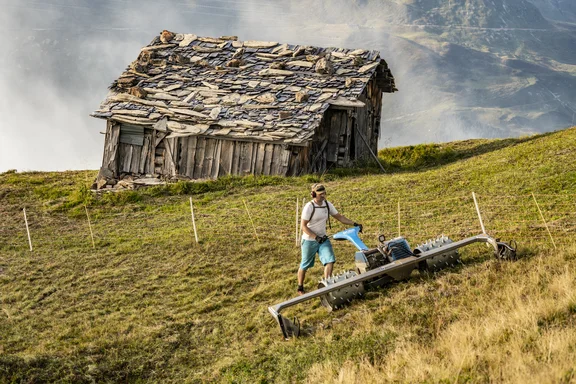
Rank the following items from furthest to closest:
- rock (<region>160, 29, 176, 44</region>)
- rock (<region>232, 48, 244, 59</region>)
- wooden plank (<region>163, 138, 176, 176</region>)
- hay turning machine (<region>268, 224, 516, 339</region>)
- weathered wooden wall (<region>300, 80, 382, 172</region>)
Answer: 1. rock (<region>160, 29, 176, 44</region>)
2. rock (<region>232, 48, 244, 59</region>)
3. weathered wooden wall (<region>300, 80, 382, 172</region>)
4. wooden plank (<region>163, 138, 176, 176</region>)
5. hay turning machine (<region>268, 224, 516, 339</region>)

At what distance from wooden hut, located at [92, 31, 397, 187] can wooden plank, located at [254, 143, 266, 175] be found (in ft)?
0.13

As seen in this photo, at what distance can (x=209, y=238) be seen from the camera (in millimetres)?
16281

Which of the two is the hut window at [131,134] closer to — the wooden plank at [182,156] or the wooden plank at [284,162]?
the wooden plank at [182,156]

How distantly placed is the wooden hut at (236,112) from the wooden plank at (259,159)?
0.04 metres

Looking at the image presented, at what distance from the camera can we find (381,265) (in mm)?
10344

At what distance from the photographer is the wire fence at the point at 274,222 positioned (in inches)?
559

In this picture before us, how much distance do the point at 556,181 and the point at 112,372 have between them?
13292 millimetres

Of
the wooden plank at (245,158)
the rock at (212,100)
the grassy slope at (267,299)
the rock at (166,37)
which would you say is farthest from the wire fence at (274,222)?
the rock at (166,37)

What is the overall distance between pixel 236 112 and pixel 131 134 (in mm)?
4559

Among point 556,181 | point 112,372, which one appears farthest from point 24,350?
point 556,181

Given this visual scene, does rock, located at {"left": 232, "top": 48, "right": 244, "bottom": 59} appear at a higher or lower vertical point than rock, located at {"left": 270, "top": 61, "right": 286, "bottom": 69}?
higher

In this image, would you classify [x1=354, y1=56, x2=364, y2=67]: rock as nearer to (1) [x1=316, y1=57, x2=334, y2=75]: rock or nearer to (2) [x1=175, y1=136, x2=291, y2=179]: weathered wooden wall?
(1) [x1=316, y1=57, x2=334, y2=75]: rock

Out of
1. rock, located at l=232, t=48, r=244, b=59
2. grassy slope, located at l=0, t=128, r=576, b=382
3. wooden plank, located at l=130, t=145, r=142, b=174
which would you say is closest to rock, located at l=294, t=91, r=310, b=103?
rock, located at l=232, t=48, r=244, b=59

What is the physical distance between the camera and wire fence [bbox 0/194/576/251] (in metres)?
14.2
